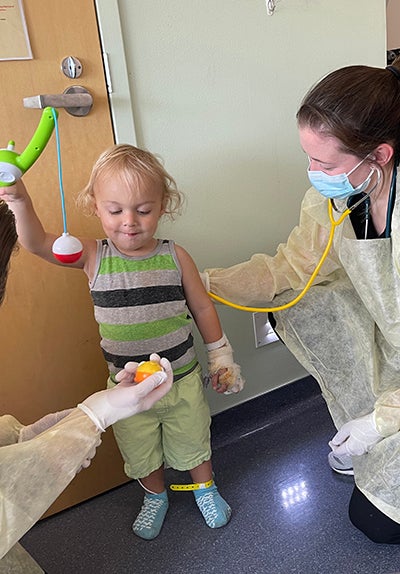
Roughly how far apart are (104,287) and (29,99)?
390 mm

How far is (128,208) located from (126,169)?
73mm

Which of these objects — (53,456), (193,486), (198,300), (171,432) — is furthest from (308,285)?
(53,456)

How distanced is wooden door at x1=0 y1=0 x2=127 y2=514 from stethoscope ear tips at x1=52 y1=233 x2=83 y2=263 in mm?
208

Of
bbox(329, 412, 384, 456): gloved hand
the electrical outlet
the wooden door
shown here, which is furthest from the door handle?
bbox(329, 412, 384, 456): gloved hand

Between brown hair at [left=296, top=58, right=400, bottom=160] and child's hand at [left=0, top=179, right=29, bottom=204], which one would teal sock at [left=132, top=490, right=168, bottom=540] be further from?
brown hair at [left=296, top=58, right=400, bottom=160]

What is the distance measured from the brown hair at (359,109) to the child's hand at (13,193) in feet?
1.75

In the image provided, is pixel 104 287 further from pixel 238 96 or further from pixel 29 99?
pixel 238 96

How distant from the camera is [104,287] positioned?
1.12m

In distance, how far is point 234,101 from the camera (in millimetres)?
1371

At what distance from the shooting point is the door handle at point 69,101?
1053mm

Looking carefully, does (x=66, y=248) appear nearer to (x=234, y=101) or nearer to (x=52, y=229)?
(x=52, y=229)

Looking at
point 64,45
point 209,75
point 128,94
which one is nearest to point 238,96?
point 209,75

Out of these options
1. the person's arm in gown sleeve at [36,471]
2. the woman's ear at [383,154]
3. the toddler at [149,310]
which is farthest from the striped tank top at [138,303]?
the woman's ear at [383,154]

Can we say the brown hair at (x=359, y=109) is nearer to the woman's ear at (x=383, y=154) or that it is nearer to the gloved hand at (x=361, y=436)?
the woman's ear at (x=383, y=154)
